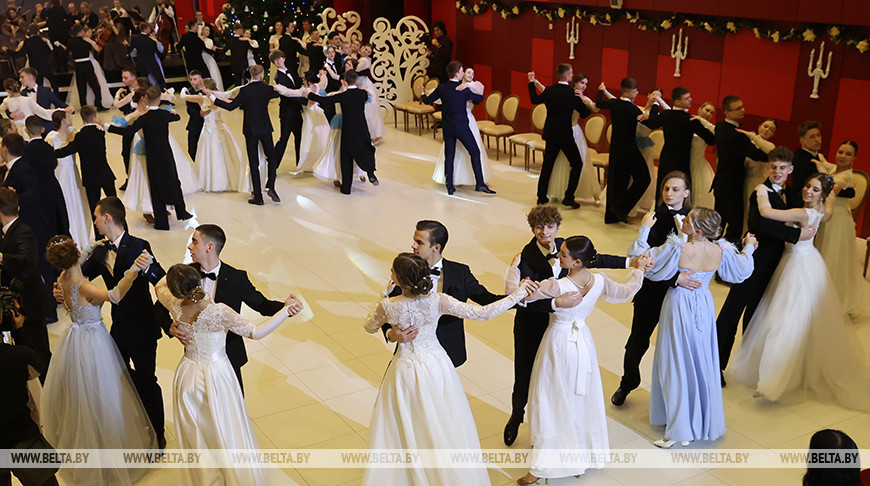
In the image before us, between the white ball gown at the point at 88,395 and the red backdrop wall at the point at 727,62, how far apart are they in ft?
22.6

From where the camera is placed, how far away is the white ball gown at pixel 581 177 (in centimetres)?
888

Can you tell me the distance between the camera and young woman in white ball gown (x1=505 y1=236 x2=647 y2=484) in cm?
396

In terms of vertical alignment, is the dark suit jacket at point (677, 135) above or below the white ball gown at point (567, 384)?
above

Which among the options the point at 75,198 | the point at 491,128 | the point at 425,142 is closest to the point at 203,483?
the point at 75,198

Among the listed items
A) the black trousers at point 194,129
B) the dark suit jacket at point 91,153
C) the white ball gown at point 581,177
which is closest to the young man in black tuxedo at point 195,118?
the black trousers at point 194,129

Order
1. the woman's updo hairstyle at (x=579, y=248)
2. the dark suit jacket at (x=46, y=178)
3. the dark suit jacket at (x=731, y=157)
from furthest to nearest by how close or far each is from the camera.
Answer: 1. the dark suit jacket at (x=731, y=157)
2. the dark suit jacket at (x=46, y=178)
3. the woman's updo hairstyle at (x=579, y=248)

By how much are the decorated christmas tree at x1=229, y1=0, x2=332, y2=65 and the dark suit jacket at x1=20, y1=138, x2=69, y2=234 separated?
9.61m

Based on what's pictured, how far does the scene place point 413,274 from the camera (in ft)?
11.6

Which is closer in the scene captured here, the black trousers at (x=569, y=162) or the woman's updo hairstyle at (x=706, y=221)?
the woman's updo hairstyle at (x=706, y=221)

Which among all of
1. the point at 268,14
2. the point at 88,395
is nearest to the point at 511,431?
the point at 88,395

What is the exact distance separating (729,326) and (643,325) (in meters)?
0.74

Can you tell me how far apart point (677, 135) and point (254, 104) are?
451cm

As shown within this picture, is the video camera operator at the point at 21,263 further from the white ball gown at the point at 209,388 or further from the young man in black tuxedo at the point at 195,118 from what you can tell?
the young man in black tuxedo at the point at 195,118

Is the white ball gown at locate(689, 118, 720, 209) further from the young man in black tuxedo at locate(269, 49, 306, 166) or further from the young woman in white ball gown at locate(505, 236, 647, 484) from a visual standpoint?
the young man in black tuxedo at locate(269, 49, 306, 166)
